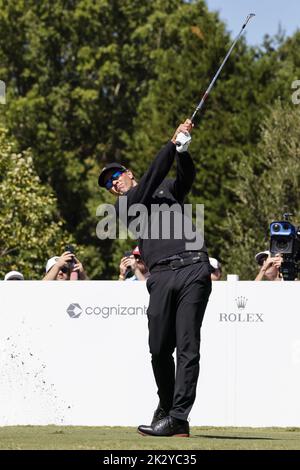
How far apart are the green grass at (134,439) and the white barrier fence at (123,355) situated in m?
0.83

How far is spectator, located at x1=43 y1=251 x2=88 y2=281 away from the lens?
44.5 feet

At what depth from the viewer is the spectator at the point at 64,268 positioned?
13570 millimetres

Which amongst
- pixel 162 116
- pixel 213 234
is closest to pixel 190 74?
pixel 162 116

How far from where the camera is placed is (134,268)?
14211 mm

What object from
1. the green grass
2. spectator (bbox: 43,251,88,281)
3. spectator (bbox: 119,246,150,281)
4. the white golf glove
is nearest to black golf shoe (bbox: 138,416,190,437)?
the green grass

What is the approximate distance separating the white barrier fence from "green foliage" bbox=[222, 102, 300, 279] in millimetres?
28578

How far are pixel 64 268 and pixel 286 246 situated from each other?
2.31 metres

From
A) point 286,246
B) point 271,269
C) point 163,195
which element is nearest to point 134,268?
point 271,269

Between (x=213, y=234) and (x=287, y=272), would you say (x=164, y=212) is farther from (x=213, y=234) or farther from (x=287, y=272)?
(x=213, y=234)

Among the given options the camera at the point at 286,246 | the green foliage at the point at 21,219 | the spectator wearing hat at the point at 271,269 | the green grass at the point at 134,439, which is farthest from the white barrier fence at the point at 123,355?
the green foliage at the point at 21,219

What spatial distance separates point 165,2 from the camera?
5988 centimetres

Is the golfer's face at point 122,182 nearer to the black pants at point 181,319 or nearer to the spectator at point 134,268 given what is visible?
the black pants at point 181,319

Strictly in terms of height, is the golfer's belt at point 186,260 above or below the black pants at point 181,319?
above

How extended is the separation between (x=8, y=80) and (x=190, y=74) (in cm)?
1388
